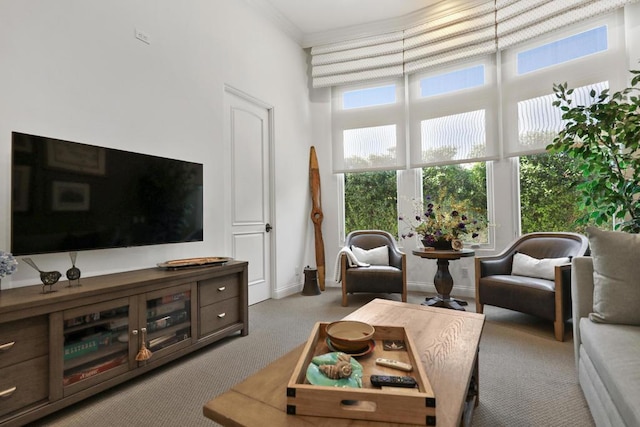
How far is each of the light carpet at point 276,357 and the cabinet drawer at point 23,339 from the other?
0.38 metres

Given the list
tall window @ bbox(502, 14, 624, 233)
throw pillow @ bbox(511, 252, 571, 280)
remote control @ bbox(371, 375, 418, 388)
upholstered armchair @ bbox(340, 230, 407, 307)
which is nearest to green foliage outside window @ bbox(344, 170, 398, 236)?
upholstered armchair @ bbox(340, 230, 407, 307)

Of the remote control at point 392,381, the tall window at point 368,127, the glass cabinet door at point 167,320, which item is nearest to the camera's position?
the remote control at point 392,381

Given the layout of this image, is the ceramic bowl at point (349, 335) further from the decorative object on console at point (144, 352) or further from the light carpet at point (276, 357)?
the decorative object on console at point (144, 352)

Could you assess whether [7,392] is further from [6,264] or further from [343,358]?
[343,358]

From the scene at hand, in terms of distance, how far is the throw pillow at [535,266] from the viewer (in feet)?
9.14

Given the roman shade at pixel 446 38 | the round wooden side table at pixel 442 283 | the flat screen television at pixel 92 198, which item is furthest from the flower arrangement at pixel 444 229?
the flat screen television at pixel 92 198

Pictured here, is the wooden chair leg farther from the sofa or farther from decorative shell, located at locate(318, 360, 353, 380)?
decorative shell, located at locate(318, 360, 353, 380)

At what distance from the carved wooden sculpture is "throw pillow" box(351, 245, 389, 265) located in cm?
72

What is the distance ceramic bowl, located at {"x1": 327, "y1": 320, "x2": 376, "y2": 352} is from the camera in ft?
3.94

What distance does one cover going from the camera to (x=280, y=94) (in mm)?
4121

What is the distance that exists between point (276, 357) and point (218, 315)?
58 cm

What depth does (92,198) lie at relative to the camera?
78.2 inches

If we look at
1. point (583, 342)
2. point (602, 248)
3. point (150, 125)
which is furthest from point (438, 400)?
point (150, 125)

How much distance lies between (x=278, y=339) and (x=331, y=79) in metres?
3.52
